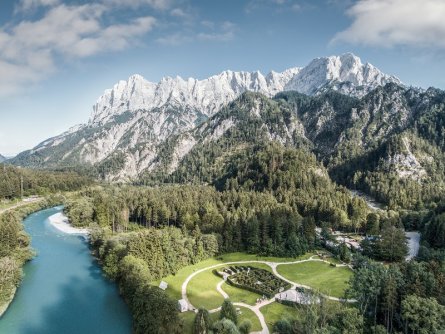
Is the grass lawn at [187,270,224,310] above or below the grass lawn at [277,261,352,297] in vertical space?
above

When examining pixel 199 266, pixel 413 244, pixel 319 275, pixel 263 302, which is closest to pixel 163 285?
pixel 199 266

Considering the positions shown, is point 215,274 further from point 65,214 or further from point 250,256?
point 65,214

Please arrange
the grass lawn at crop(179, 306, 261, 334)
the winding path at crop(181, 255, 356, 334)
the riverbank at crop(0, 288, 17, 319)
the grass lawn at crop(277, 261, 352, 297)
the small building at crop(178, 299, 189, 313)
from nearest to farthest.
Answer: the grass lawn at crop(179, 306, 261, 334)
the winding path at crop(181, 255, 356, 334)
the small building at crop(178, 299, 189, 313)
the riverbank at crop(0, 288, 17, 319)
the grass lawn at crop(277, 261, 352, 297)

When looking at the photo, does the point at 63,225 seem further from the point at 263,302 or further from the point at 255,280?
the point at 263,302

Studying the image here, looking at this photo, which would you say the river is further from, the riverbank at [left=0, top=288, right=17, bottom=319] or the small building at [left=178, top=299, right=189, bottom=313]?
the small building at [left=178, top=299, right=189, bottom=313]

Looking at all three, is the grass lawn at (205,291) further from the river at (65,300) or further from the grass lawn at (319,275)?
the grass lawn at (319,275)

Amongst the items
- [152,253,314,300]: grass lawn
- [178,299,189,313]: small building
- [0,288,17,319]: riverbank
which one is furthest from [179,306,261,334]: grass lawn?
[0,288,17,319]: riverbank

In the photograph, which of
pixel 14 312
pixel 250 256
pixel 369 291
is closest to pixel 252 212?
pixel 250 256
